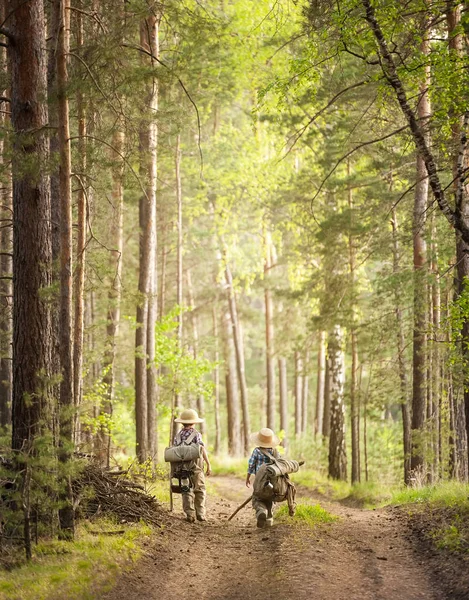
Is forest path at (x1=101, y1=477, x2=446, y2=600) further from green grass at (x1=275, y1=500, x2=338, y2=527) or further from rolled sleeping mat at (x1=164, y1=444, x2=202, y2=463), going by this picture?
rolled sleeping mat at (x1=164, y1=444, x2=202, y2=463)

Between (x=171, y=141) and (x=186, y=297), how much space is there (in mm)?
10885

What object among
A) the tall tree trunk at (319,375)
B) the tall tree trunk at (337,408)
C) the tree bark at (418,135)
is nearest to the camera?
the tree bark at (418,135)

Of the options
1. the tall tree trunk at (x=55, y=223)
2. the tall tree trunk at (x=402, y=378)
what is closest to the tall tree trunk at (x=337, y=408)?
the tall tree trunk at (x=402, y=378)

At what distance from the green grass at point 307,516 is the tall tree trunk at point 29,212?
4.52 m

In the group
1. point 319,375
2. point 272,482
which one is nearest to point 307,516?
point 272,482

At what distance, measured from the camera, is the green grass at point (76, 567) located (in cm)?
661

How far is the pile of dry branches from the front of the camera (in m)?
9.43

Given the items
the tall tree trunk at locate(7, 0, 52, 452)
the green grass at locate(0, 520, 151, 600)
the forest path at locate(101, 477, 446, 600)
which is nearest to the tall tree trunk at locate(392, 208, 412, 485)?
the forest path at locate(101, 477, 446, 600)

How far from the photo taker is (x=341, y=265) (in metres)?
18.7

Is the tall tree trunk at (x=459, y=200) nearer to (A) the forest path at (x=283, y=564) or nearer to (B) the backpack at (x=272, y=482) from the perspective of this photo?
(A) the forest path at (x=283, y=564)

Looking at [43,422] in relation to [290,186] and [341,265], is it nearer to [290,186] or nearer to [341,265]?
[341,265]

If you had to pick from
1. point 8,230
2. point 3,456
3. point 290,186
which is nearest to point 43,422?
point 3,456

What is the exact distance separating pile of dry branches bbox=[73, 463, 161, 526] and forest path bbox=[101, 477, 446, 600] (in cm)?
49

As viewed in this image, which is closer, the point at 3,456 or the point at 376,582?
the point at 376,582
